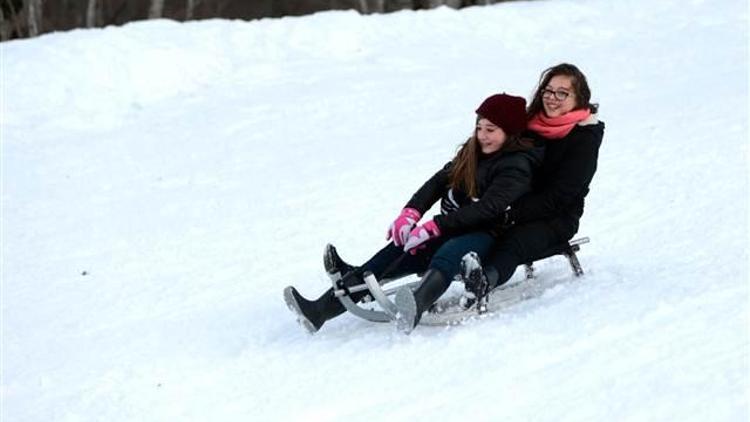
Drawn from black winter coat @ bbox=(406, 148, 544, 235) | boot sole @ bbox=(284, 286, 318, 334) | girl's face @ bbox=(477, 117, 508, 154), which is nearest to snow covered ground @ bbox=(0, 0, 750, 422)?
boot sole @ bbox=(284, 286, 318, 334)

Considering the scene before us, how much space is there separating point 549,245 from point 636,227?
5.25ft

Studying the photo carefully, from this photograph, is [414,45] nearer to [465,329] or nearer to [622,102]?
[622,102]

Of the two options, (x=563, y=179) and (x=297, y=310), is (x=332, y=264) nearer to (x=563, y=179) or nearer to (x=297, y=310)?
(x=297, y=310)

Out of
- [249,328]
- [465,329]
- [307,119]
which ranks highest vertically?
Answer: [465,329]

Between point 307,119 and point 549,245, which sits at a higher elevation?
point 549,245

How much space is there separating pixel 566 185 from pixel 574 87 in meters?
0.44

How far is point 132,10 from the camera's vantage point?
21391 millimetres

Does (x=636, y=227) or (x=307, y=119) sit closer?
(x=636, y=227)

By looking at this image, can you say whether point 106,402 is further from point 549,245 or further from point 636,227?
point 636,227

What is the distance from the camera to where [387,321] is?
5094 mm

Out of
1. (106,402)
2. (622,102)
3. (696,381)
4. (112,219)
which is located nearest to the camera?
(696,381)

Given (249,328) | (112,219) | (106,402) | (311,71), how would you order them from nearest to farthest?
(106,402)
(249,328)
(112,219)
(311,71)

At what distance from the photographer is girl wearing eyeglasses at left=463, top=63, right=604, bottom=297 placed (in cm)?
504

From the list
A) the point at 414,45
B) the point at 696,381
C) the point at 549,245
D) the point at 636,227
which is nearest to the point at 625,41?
the point at 414,45
